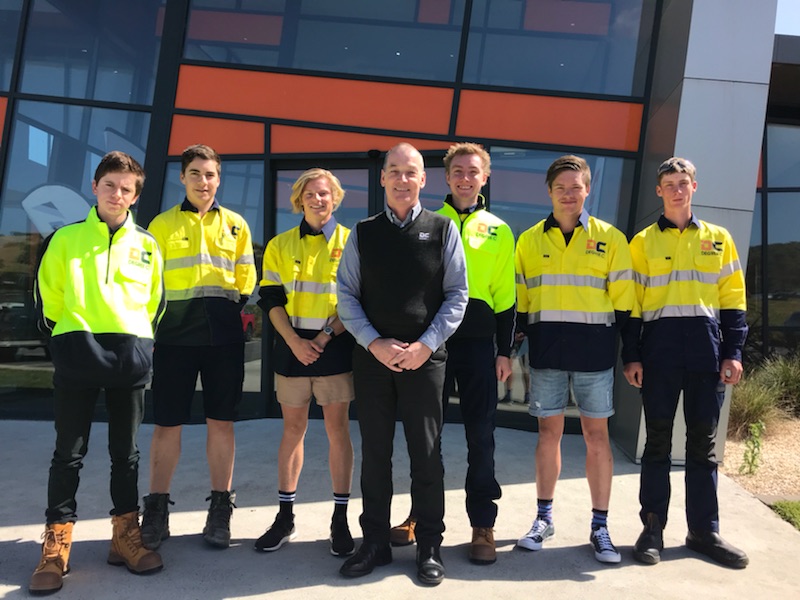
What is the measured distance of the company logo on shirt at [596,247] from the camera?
3.12 m

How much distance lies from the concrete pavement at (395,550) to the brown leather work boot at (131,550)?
5 centimetres

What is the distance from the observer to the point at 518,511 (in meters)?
3.71

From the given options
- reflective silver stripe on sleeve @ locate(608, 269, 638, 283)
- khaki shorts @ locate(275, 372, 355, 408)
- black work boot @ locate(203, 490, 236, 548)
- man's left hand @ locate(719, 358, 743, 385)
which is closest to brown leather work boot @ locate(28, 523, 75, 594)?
black work boot @ locate(203, 490, 236, 548)

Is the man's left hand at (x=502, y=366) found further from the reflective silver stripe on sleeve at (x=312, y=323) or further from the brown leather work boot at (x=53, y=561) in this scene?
the brown leather work boot at (x=53, y=561)

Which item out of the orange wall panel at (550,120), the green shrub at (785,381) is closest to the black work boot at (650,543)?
the orange wall panel at (550,120)

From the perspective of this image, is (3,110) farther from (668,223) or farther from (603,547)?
(603,547)

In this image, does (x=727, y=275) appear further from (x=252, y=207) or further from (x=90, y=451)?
(x=90, y=451)

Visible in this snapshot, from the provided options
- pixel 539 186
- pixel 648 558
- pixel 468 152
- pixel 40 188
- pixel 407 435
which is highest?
pixel 539 186

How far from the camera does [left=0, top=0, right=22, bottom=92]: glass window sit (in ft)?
20.0

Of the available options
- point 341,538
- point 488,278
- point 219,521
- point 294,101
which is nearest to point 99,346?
point 219,521

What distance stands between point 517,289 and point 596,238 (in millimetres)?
510

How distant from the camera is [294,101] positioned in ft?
19.6

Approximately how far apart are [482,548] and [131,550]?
1.69 meters

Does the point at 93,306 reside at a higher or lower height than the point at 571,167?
lower
